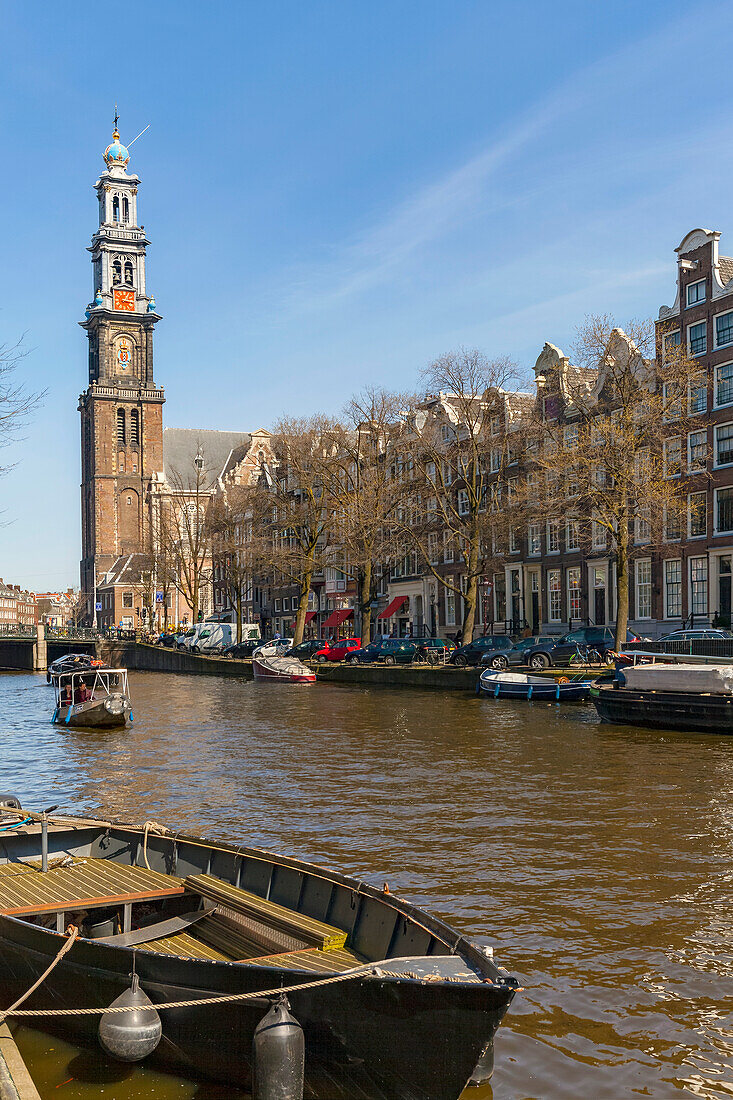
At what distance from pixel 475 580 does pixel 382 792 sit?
3578 cm

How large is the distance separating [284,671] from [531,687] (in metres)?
22.9

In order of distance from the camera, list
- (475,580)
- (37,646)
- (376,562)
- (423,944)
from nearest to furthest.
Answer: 1. (423,944)
2. (475,580)
3. (376,562)
4. (37,646)

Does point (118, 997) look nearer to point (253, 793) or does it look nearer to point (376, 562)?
point (253, 793)

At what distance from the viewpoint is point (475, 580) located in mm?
58031

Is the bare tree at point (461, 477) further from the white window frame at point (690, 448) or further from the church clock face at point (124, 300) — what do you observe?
the church clock face at point (124, 300)

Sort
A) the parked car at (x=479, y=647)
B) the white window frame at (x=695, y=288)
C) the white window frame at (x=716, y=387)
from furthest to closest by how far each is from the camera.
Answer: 1. the parked car at (x=479, y=647)
2. the white window frame at (x=695, y=288)
3. the white window frame at (x=716, y=387)

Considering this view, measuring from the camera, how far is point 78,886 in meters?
11.1

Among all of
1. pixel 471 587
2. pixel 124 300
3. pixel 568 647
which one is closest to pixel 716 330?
pixel 568 647

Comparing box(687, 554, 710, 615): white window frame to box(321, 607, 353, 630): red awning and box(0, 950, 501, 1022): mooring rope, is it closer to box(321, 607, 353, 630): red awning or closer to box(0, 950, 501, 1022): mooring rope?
box(321, 607, 353, 630): red awning

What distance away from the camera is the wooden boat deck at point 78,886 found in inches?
405

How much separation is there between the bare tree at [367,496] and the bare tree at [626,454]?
13.8 meters

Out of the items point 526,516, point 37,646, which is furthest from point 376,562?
point 37,646

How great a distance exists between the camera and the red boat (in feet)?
204

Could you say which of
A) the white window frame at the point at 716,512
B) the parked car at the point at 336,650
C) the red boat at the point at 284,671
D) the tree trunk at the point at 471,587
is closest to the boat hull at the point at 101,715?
the red boat at the point at 284,671
